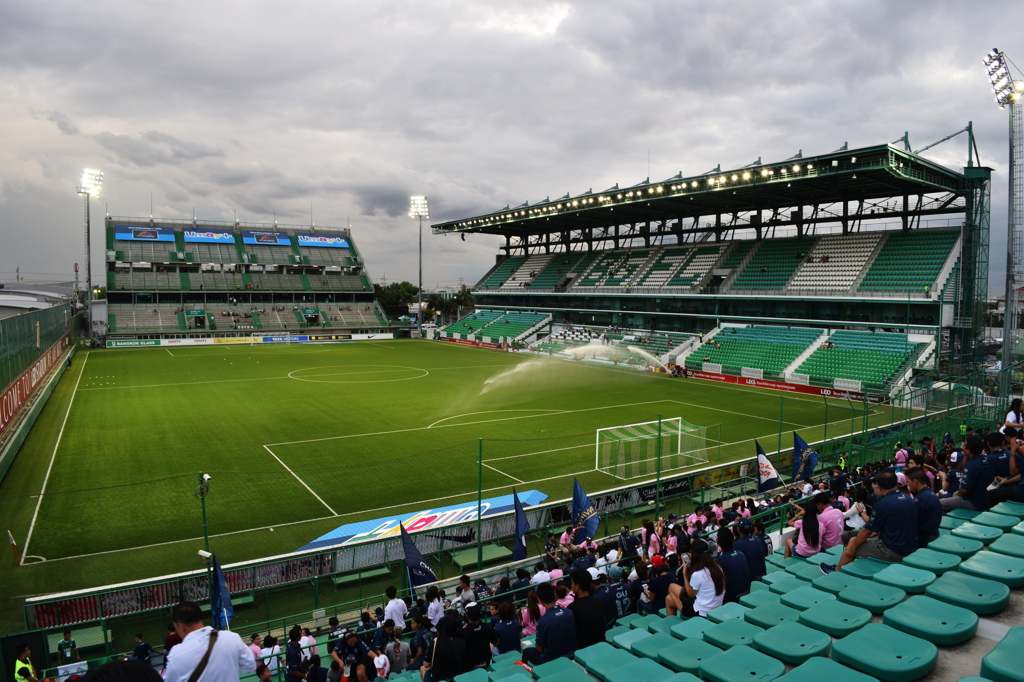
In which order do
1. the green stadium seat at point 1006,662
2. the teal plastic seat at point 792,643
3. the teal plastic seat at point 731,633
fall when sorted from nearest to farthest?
the green stadium seat at point 1006,662 → the teal plastic seat at point 792,643 → the teal plastic seat at point 731,633

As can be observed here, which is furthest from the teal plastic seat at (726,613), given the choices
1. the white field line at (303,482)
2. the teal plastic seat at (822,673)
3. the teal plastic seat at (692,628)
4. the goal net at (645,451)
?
the goal net at (645,451)

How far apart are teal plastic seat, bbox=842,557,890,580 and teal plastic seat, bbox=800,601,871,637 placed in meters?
1.04

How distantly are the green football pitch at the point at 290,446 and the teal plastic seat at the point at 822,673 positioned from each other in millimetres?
13612

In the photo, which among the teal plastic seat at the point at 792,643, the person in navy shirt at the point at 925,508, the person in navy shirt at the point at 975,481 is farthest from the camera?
the person in navy shirt at the point at 975,481

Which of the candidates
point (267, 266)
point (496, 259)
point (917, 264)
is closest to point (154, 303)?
point (267, 266)

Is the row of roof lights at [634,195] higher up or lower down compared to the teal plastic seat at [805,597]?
higher up

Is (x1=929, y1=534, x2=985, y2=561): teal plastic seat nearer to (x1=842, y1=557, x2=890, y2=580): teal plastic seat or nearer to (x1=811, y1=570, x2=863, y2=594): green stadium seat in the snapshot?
(x1=842, y1=557, x2=890, y2=580): teal plastic seat

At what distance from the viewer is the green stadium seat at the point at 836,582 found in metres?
5.89

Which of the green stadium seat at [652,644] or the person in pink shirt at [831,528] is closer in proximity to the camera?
the green stadium seat at [652,644]

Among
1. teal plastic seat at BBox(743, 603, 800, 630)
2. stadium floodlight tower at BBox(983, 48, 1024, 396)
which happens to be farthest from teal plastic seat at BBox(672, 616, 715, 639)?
stadium floodlight tower at BBox(983, 48, 1024, 396)

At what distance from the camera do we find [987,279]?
133 ft

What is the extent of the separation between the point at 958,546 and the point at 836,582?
158 centimetres

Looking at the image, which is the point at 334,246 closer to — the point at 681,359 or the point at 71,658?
the point at 681,359

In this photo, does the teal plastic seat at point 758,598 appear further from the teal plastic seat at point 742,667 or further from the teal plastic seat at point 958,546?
the teal plastic seat at point 958,546
